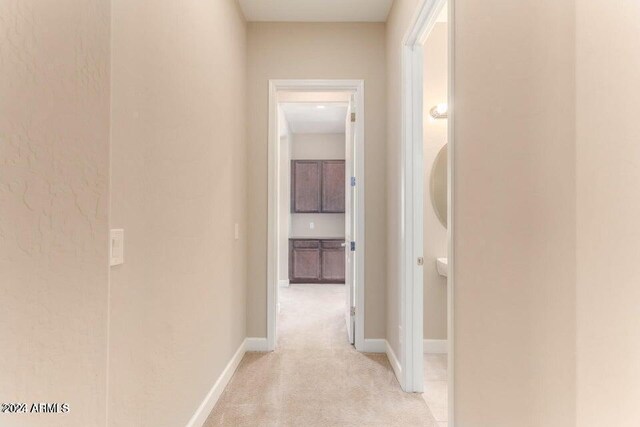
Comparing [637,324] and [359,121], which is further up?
[359,121]

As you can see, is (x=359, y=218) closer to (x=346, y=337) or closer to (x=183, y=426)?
(x=346, y=337)

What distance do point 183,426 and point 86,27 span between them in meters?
1.76

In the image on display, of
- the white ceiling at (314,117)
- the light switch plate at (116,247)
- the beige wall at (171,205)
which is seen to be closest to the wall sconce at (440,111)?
the beige wall at (171,205)

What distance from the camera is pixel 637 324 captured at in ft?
2.26

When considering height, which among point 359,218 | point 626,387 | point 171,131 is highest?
point 171,131

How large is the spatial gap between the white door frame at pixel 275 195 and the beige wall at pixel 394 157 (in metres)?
0.23

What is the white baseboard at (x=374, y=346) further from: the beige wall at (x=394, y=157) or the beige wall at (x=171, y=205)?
the beige wall at (x=171, y=205)

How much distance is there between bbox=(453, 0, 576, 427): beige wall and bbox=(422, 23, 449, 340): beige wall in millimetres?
1592

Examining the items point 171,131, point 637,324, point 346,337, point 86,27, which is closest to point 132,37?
point 86,27

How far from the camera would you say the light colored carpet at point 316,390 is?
206 centimetres

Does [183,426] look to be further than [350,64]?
No

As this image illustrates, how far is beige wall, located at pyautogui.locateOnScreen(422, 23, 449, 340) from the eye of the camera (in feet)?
9.92

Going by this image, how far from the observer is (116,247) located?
3.78 ft

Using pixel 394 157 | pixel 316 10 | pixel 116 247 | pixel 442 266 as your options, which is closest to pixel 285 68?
pixel 316 10
